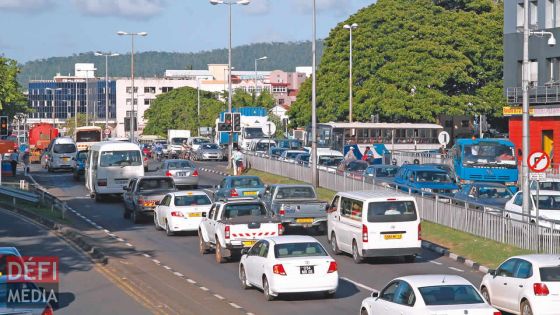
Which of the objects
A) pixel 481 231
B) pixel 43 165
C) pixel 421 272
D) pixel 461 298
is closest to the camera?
pixel 461 298

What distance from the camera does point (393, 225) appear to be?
28.4 meters

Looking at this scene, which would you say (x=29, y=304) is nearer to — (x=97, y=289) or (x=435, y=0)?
(x=97, y=289)

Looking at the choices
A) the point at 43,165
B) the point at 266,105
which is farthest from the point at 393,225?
the point at 266,105

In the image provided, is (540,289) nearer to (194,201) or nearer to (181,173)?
(194,201)

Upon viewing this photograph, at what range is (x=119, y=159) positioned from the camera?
1954 inches

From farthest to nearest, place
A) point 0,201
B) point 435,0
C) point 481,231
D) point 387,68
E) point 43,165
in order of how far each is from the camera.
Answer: point 435,0 < point 387,68 < point 43,165 < point 0,201 < point 481,231

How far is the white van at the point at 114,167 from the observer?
A: 1940 inches

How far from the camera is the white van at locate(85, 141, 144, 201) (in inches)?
1940

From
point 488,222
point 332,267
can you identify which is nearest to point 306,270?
point 332,267

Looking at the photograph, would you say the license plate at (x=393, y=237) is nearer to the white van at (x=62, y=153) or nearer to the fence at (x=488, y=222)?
the fence at (x=488, y=222)

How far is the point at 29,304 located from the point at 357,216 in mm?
12981

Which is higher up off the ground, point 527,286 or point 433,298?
point 433,298

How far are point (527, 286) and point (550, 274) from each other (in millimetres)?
471

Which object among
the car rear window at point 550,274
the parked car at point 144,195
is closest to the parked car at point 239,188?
the parked car at point 144,195
